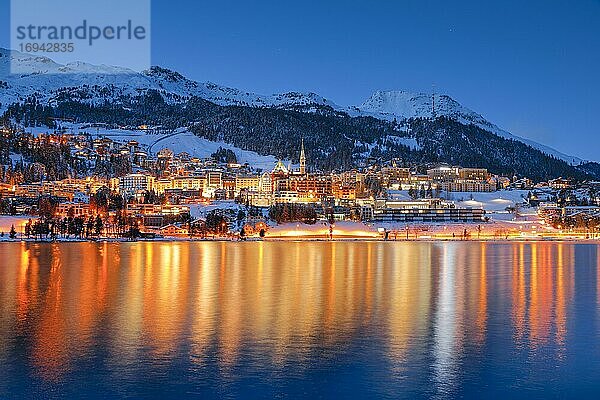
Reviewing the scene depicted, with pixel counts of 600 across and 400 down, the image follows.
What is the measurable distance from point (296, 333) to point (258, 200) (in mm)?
63861

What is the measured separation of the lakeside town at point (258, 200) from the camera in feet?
190

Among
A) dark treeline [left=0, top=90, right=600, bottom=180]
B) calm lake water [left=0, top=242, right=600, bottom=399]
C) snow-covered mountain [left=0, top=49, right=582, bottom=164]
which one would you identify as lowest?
calm lake water [left=0, top=242, right=600, bottom=399]

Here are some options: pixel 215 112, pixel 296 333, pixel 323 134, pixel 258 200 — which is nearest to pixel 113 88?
pixel 215 112

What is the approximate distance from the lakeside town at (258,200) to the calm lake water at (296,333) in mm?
31283

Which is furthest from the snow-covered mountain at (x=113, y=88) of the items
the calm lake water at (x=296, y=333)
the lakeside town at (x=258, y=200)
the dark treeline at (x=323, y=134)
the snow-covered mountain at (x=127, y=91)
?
the calm lake water at (x=296, y=333)

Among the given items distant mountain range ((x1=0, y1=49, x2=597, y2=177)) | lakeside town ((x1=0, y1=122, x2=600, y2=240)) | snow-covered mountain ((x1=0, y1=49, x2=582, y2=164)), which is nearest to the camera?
lakeside town ((x1=0, y1=122, x2=600, y2=240))

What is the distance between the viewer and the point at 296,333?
1416 centimetres

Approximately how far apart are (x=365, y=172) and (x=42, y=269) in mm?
75857

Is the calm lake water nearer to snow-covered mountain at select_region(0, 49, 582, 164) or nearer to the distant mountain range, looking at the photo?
the distant mountain range

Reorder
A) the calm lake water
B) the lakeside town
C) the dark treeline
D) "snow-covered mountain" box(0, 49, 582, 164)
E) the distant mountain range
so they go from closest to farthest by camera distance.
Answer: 1. the calm lake water
2. the lakeside town
3. the dark treeline
4. the distant mountain range
5. "snow-covered mountain" box(0, 49, 582, 164)

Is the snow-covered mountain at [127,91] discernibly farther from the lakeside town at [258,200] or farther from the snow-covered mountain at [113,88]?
the lakeside town at [258,200]

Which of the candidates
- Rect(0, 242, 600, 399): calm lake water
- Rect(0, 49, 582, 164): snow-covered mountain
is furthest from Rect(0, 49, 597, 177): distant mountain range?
Rect(0, 242, 600, 399): calm lake water

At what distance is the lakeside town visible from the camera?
2280 inches

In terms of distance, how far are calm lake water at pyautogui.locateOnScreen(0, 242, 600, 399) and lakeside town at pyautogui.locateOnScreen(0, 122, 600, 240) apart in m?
31.3
